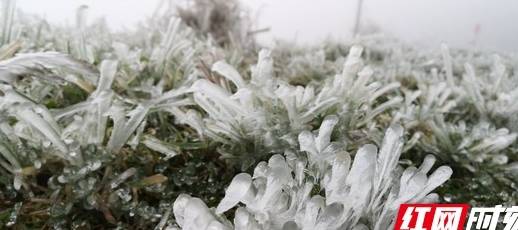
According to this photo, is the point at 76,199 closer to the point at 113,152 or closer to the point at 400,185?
the point at 113,152

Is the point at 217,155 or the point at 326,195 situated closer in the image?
the point at 326,195

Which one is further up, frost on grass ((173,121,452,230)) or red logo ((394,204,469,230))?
frost on grass ((173,121,452,230))

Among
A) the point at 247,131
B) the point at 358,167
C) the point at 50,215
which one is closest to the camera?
the point at 358,167

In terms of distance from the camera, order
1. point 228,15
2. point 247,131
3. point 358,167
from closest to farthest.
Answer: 1. point 358,167
2. point 247,131
3. point 228,15

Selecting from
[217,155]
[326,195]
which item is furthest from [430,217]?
[217,155]

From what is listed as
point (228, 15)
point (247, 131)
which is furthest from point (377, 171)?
point (228, 15)

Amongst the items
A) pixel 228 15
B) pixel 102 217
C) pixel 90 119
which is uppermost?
pixel 90 119

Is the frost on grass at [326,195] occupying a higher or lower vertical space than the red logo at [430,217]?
higher

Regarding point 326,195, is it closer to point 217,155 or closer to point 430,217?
point 430,217
